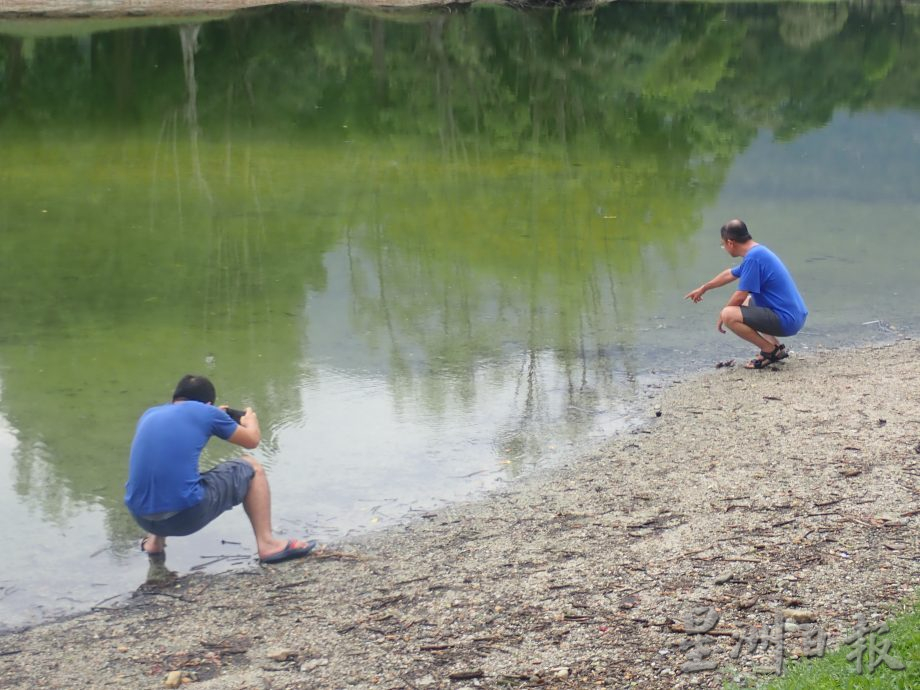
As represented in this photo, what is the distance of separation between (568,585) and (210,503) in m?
2.07

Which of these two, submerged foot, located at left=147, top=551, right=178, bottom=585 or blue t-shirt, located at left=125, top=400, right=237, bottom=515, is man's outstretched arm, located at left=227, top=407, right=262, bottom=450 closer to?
blue t-shirt, located at left=125, top=400, right=237, bottom=515

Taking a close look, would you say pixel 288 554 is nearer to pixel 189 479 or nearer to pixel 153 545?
pixel 189 479

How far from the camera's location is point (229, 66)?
31.5 m

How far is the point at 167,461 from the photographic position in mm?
6562

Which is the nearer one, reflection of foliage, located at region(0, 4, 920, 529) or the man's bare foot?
the man's bare foot

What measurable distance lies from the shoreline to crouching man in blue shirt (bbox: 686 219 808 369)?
75.1 inches

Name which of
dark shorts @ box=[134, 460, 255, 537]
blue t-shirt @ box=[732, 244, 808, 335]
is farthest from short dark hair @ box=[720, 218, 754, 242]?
dark shorts @ box=[134, 460, 255, 537]

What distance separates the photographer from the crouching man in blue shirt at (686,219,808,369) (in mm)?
10094

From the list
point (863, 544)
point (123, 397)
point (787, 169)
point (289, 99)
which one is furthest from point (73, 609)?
point (289, 99)

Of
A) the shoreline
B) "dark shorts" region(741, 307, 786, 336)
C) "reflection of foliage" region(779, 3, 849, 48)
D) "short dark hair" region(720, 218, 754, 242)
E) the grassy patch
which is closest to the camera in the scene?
the grassy patch

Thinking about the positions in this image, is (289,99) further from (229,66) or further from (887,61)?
(887,61)

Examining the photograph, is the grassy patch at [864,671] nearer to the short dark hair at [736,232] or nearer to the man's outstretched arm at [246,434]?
the man's outstretched arm at [246,434]

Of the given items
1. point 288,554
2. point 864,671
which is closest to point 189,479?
point 288,554

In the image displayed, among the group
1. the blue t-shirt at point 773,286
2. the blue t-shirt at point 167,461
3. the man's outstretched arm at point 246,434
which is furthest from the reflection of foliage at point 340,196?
the blue t-shirt at point 773,286
